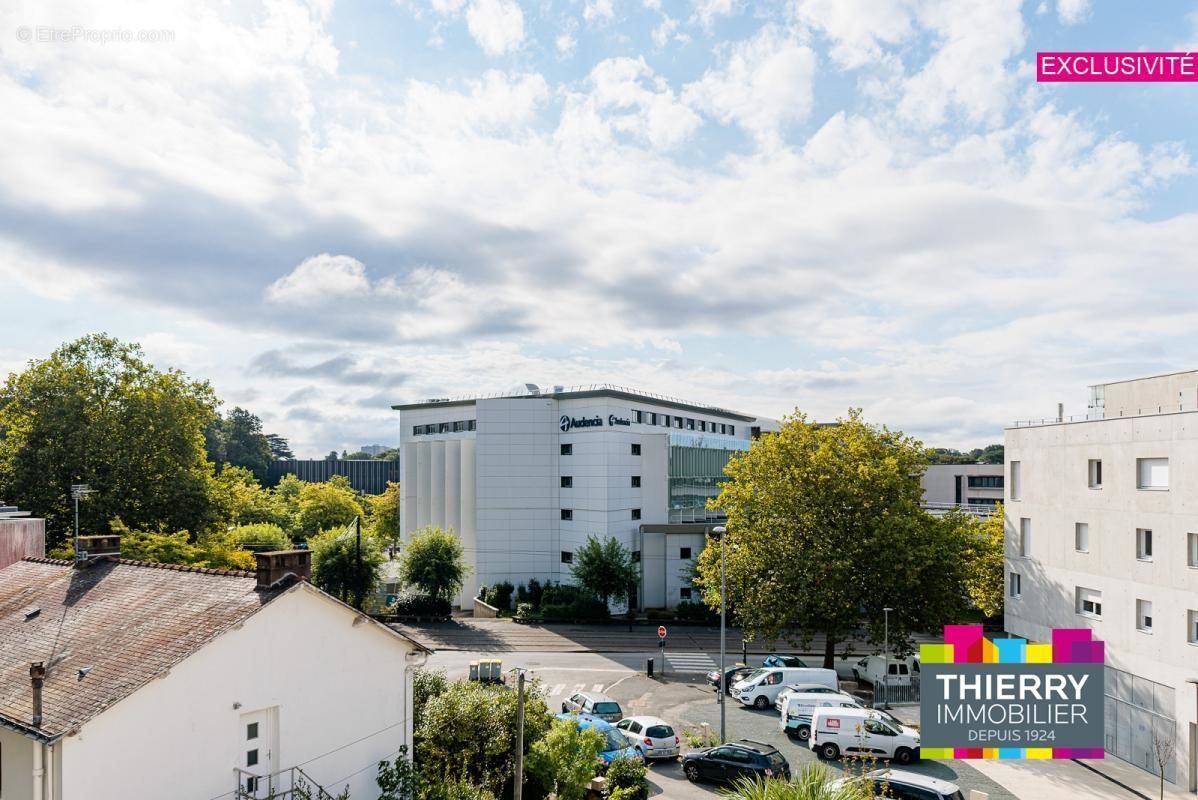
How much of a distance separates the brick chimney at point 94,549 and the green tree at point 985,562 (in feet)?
113

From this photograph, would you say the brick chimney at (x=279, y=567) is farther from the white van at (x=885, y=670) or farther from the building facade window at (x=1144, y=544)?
the white van at (x=885, y=670)

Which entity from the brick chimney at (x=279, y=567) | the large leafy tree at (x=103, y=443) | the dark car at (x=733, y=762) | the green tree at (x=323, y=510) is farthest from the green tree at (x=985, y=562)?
the green tree at (x=323, y=510)

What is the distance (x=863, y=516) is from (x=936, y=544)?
340 cm

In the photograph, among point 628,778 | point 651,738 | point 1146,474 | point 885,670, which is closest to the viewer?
point 628,778

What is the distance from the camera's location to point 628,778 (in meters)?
20.0

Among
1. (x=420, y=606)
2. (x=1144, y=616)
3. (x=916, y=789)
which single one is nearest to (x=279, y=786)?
(x=916, y=789)

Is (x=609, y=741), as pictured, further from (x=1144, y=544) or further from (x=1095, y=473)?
(x=1095, y=473)

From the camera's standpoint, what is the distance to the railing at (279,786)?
13539mm

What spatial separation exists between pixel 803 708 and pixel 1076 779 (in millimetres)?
8729

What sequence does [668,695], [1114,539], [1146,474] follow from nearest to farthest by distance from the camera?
[1146,474]
[1114,539]
[668,695]

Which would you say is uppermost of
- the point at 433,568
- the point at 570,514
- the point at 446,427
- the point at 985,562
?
the point at 446,427

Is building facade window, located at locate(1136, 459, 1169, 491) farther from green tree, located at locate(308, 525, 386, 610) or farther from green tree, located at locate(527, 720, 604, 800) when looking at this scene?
green tree, located at locate(308, 525, 386, 610)

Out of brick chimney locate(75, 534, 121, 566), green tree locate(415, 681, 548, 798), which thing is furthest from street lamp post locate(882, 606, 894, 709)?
brick chimney locate(75, 534, 121, 566)

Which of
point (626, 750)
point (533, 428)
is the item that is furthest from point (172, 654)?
point (533, 428)
